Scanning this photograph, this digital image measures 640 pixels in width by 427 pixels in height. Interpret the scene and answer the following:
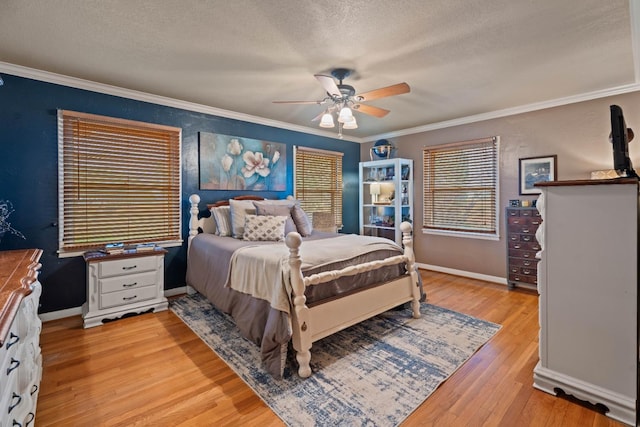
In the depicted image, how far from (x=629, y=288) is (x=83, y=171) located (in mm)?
4479

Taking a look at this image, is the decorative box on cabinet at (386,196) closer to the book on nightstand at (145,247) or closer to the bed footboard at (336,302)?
the bed footboard at (336,302)

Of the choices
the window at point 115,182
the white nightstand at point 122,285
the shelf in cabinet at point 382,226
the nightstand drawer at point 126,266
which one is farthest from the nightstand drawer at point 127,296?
the shelf in cabinet at point 382,226

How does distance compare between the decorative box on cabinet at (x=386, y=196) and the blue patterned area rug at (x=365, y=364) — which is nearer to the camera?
the blue patterned area rug at (x=365, y=364)

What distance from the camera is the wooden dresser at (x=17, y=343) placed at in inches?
41.2

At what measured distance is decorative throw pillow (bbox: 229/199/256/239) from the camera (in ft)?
11.7

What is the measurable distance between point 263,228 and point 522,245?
324 centimetres

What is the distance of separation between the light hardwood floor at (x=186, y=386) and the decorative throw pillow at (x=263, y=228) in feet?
3.73

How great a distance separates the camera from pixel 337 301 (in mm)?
2377

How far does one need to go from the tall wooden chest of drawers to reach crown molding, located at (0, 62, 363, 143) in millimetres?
3381

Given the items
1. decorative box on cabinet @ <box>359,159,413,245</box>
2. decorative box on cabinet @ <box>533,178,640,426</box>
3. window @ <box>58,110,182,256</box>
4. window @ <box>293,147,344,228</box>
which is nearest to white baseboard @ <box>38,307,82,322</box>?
window @ <box>58,110,182,256</box>

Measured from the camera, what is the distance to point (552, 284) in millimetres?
1911

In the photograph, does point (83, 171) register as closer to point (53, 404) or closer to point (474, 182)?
point (53, 404)

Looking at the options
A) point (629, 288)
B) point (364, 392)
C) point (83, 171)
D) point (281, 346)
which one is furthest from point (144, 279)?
point (629, 288)

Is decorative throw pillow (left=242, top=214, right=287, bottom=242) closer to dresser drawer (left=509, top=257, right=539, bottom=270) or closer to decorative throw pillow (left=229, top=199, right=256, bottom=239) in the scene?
decorative throw pillow (left=229, top=199, right=256, bottom=239)
